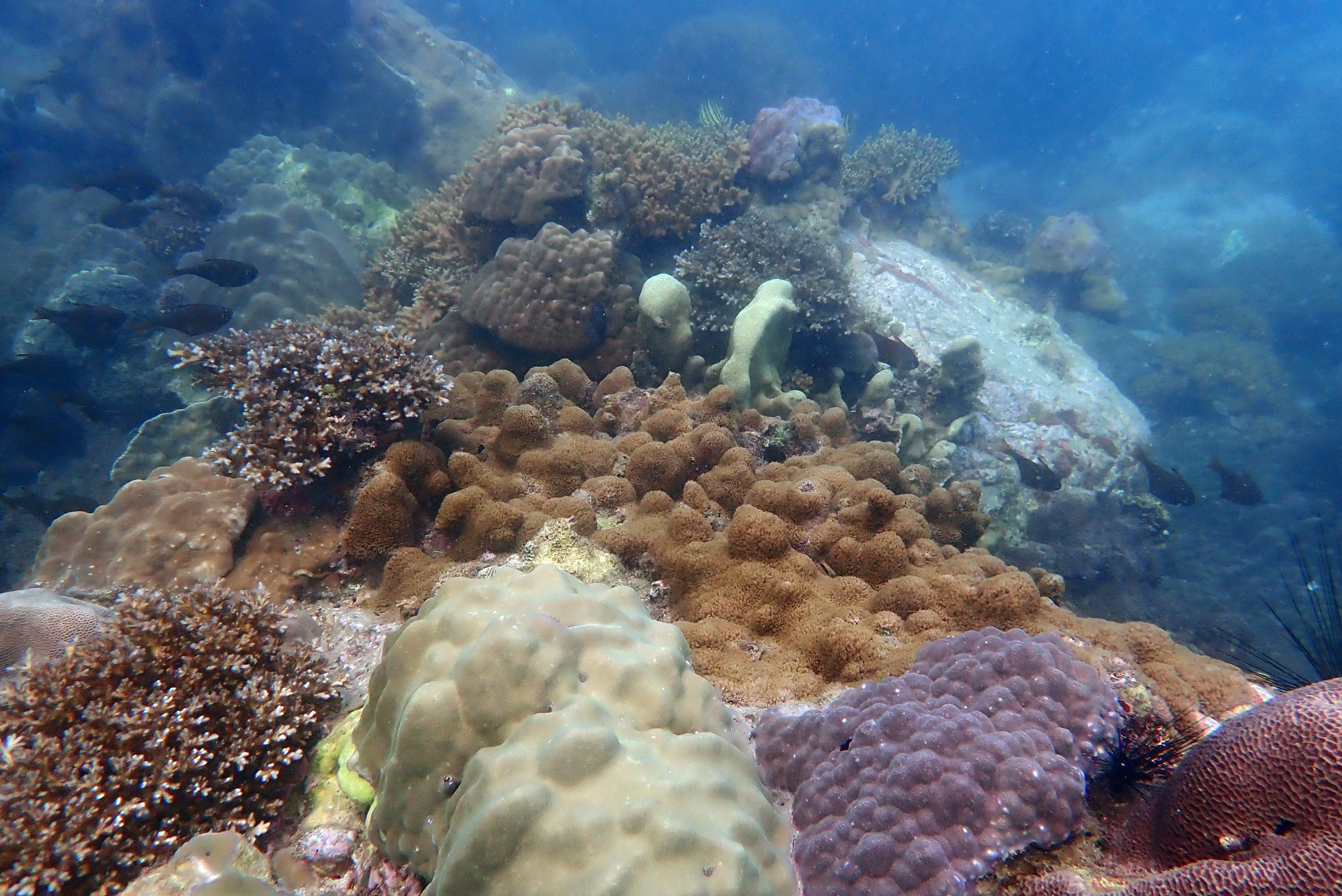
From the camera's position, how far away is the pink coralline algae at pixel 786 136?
1080 cm

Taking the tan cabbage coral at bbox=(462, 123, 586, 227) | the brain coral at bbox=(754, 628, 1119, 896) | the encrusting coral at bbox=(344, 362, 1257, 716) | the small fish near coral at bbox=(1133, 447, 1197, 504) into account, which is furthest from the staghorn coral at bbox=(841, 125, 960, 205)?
the brain coral at bbox=(754, 628, 1119, 896)

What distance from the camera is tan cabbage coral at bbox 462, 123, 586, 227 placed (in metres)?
7.73

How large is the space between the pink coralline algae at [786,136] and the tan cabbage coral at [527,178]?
13.9ft

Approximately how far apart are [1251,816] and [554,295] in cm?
638

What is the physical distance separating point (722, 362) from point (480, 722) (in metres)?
4.91

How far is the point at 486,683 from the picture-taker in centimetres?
221

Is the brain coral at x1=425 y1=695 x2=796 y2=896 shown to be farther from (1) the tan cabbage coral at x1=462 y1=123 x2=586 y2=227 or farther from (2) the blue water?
(2) the blue water

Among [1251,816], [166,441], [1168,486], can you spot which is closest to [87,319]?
[166,441]

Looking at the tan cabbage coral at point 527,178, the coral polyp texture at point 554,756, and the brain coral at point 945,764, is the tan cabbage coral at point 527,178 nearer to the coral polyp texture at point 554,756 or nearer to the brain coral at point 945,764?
the coral polyp texture at point 554,756

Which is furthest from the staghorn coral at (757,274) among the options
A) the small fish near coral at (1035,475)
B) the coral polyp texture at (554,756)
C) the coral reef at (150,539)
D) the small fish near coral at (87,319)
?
the small fish near coral at (87,319)

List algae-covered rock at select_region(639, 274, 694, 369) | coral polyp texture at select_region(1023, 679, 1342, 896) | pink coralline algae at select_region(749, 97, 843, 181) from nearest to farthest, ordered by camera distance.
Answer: coral polyp texture at select_region(1023, 679, 1342, 896) → algae-covered rock at select_region(639, 274, 694, 369) → pink coralline algae at select_region(749, 97, 843, 181)

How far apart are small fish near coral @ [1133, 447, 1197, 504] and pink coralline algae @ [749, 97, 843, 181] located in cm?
877

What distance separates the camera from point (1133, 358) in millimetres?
20109

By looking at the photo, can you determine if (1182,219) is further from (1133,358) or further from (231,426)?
(231,426)
